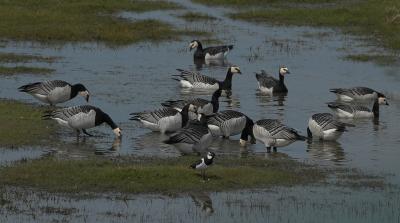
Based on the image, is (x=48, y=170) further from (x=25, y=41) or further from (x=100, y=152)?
(x=25, y=41)

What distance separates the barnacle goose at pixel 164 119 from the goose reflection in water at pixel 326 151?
3434mm

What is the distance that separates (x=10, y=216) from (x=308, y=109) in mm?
15437

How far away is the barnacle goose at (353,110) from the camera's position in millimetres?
31328

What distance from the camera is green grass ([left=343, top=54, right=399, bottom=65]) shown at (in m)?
41.1

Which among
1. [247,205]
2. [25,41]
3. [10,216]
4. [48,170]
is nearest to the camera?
[10,216]

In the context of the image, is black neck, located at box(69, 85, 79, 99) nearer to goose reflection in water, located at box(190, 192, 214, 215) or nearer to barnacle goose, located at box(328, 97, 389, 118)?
barnacle goose, located at box(328, 97, 389, 118)

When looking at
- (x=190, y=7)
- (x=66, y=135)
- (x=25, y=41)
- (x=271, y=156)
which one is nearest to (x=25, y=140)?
(x=66, y=135)

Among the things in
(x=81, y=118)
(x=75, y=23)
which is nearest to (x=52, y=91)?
(x=81, y=118)

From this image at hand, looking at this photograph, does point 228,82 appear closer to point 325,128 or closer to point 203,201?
point 325,128

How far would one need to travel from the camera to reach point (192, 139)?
24109 millimetres

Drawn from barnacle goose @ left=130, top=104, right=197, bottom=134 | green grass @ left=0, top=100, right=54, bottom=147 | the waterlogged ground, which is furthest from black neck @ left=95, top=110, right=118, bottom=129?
green grass @ left=0, top=100, right=54, bottom=147

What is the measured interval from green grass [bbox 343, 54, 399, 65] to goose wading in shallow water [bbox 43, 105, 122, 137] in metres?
16.9

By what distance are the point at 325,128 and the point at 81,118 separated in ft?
20.5

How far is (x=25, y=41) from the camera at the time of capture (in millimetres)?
45219
